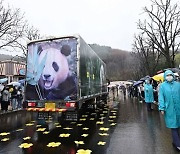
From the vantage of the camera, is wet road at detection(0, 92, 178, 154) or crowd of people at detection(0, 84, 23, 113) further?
crowd of people at detection(0, 84, 23, 113)

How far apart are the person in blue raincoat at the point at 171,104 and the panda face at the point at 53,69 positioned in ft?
11.6

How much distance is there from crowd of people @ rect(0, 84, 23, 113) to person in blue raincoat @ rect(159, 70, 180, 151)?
32.1 ft

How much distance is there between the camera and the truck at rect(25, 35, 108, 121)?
24.9 ft

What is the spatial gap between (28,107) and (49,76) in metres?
1.49

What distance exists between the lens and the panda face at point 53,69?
7.72m

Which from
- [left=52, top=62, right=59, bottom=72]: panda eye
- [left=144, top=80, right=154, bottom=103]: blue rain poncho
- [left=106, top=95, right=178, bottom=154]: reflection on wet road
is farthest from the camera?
[left=144, top=80, right=154, bottom=103]: blue rain poncho

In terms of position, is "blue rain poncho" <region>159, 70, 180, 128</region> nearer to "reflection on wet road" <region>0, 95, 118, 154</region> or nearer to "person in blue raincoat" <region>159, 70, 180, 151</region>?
"person in blue raincoat" <region>159, 70, 180, 151</region>

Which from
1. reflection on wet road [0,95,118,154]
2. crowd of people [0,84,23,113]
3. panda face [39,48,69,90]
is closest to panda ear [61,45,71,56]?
panda face [39,48,69,90]

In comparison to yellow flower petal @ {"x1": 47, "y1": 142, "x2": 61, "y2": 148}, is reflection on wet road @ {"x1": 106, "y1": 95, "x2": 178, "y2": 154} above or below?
below

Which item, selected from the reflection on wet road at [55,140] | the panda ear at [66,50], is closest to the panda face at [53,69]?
the panda ear at [66,50]

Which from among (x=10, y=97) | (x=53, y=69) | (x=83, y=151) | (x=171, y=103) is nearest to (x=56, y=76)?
(x=53, y=69)

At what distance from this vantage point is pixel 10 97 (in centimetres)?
1460

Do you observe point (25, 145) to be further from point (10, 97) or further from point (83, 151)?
point (10, 97)

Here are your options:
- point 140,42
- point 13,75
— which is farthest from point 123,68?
point 13,75
